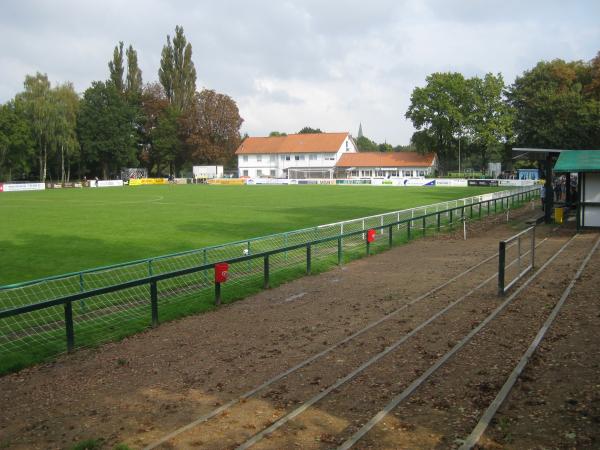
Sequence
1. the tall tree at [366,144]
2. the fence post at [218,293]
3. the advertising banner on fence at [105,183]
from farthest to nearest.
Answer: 1. the tall tree at [366,144]
2. the advertising banner on fence at [105,183]
3. the fence post at [218,293]

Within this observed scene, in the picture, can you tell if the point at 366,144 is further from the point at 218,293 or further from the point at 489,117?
the point at 218,293

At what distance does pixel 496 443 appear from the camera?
4.91 metres

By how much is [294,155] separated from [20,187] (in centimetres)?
4718

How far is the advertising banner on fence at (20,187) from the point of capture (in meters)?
Result: 67.3

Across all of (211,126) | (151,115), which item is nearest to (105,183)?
(151,115)

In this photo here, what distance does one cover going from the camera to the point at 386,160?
9275cm

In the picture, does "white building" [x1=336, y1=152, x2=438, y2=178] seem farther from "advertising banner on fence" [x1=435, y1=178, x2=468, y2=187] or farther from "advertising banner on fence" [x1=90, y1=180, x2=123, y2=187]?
"advertising banner on fence" [x1=90, y1=180, x2=123, y2=187]

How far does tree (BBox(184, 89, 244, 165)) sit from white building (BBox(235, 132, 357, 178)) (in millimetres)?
5615

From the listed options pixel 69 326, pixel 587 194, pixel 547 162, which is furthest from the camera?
pixel 547 162

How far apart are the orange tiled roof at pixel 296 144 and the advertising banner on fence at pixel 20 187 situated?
39.7 metres

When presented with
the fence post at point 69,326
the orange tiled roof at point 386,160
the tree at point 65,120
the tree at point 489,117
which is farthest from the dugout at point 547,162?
the tree at point 65,120

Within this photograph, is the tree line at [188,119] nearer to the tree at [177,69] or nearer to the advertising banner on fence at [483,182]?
the tree at [177,69]

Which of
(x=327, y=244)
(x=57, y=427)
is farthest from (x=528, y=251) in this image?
(x=57, y=427)

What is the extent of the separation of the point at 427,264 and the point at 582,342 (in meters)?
8.05
